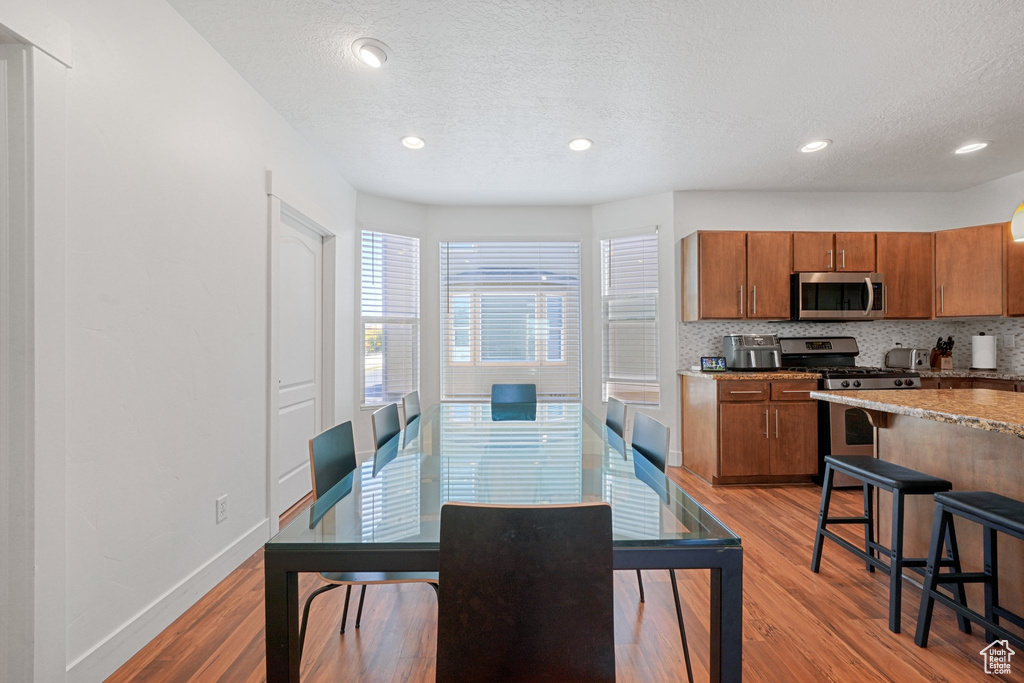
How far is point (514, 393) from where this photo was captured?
360cm

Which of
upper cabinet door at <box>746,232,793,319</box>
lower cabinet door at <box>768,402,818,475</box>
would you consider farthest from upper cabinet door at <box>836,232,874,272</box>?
lower cabinet door at <box>768,402,818,475</box>

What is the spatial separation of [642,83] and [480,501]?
235 cm

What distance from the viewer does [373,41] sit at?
2152 millimetres

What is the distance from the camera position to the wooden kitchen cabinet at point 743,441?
378cm

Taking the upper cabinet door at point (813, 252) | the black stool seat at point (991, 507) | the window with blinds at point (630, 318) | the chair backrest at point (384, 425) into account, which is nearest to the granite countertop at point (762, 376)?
the window with blinds at point (630, 318)

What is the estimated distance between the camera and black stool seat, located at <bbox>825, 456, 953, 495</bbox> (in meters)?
1.91

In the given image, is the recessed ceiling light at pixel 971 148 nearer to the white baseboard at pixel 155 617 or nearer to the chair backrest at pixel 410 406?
the chair backrest at pixel 410 406

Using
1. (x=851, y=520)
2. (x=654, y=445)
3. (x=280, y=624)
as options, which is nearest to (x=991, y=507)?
(x=851, y=520)

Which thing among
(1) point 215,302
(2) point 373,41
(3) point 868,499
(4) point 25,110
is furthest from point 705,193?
(4) point 25,110

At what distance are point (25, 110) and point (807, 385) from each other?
462cm

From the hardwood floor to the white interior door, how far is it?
0.82 meters

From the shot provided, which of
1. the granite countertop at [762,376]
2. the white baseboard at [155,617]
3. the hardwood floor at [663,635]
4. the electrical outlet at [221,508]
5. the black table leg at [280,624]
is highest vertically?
the granite countertop at [762,376]

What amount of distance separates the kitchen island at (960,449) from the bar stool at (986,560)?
0.30 ft

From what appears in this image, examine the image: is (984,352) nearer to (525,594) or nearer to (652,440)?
(652,440)
